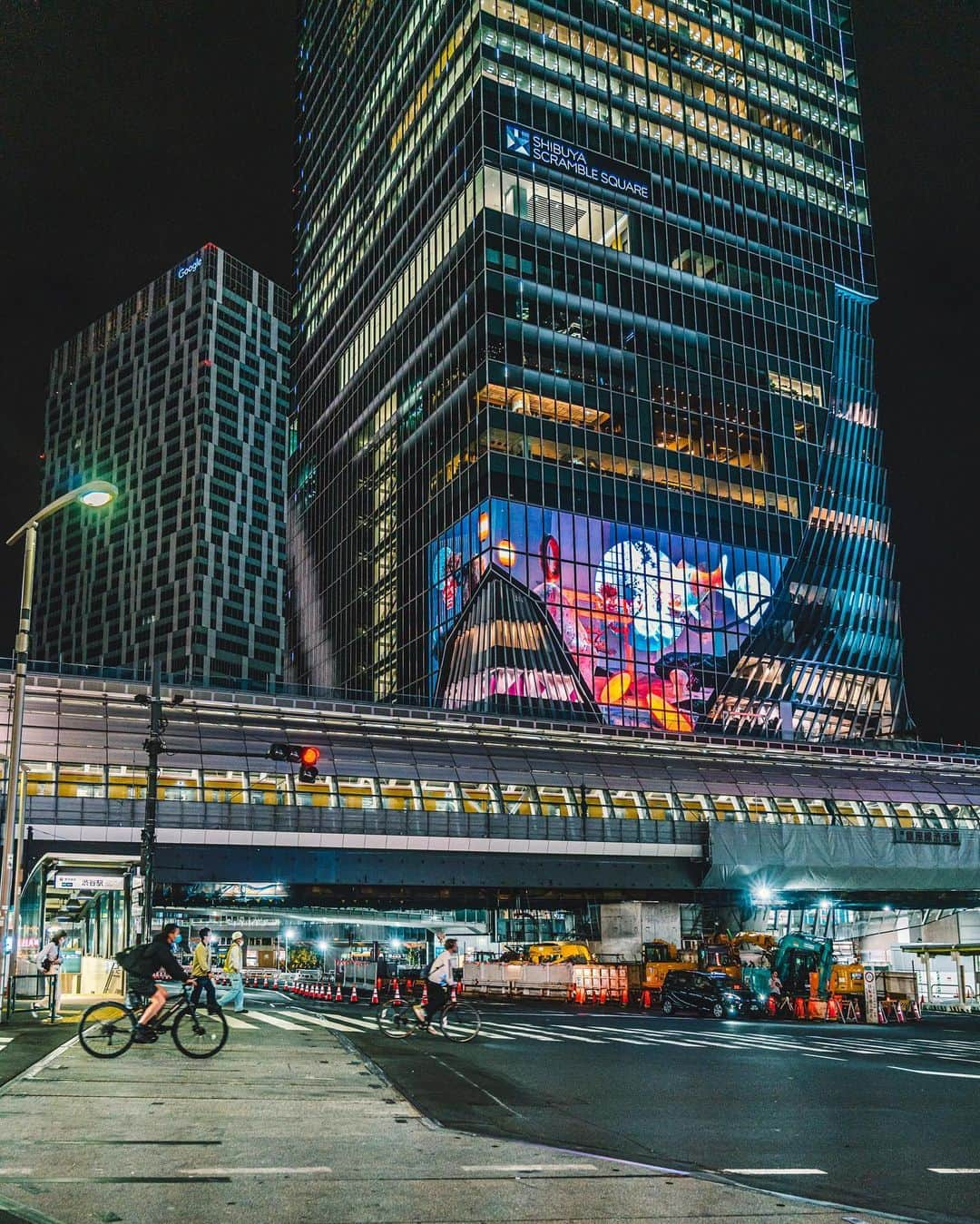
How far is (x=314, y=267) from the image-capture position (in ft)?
521

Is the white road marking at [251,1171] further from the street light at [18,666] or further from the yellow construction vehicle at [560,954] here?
the yellow construction vehicle at [560,954]

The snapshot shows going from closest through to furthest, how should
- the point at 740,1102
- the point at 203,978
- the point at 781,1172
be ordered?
the point at 781,1172
the point at 740,1102
the point at 203,978

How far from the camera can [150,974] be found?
17969 mm

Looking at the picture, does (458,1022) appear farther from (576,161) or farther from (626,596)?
(576,161)

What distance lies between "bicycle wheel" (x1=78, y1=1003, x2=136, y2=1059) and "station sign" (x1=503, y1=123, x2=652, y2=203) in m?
106

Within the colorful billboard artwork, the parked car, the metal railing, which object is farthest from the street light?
the colorful billboard artwork

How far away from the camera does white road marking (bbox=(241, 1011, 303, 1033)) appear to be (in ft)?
92.4

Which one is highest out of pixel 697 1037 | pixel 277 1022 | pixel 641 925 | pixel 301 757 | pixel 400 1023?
pixel 301 757

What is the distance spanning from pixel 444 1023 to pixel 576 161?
10436 centimetres

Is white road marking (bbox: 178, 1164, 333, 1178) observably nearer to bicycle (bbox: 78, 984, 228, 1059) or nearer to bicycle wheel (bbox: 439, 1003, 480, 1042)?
bicycle (bbox: 78, 984, 228, 1059)

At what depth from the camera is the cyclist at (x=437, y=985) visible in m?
25.0

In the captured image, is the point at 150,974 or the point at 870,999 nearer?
the point at 150,974

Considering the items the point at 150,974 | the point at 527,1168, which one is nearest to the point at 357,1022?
the point at 150,974

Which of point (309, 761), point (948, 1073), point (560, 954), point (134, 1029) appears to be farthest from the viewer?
point (560, 954)
